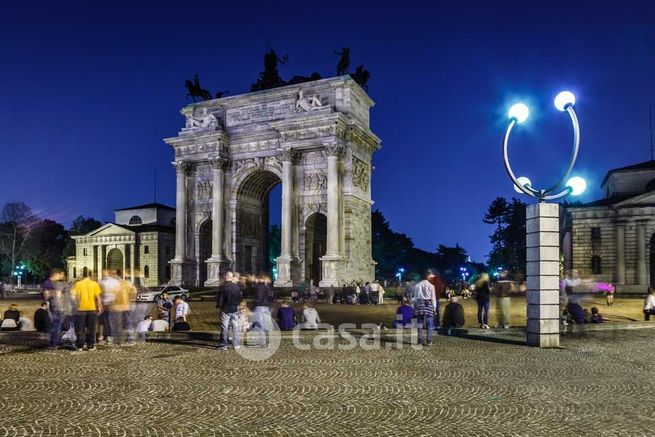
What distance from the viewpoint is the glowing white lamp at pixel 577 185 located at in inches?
531

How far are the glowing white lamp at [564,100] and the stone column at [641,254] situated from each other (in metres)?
38.3

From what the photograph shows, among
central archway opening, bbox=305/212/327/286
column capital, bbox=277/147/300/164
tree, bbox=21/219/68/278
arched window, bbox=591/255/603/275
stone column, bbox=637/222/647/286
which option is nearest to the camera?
column capital, bbox=277/147/300/164

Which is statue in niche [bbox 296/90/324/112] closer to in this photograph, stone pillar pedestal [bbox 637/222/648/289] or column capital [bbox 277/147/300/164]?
column capital [bbox 277/147/300/164]

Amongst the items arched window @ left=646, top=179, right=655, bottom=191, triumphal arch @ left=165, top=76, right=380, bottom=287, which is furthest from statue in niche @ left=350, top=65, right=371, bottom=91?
arched window @ left=646, top=179, right=655, bottom=191

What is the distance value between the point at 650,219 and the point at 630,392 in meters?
43.5

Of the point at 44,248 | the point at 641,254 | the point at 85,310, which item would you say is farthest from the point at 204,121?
the point at 44,248

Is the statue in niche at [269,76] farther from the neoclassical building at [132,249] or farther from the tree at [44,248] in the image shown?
the tree at [44,248]

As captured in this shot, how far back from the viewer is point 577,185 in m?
13.6

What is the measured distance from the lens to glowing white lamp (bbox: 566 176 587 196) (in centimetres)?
1350

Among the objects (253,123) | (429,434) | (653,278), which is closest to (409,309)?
(429,434)

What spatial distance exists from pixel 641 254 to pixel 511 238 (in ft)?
96.6

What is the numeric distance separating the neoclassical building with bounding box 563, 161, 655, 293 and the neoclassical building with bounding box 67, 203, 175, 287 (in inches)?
1739

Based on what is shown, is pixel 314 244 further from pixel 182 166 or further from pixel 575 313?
pixel 575 313

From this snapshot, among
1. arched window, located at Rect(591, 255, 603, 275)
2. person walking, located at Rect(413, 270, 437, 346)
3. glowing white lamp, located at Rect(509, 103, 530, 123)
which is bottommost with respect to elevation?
arched window, located at Rect(591, 255, 603, 275)
